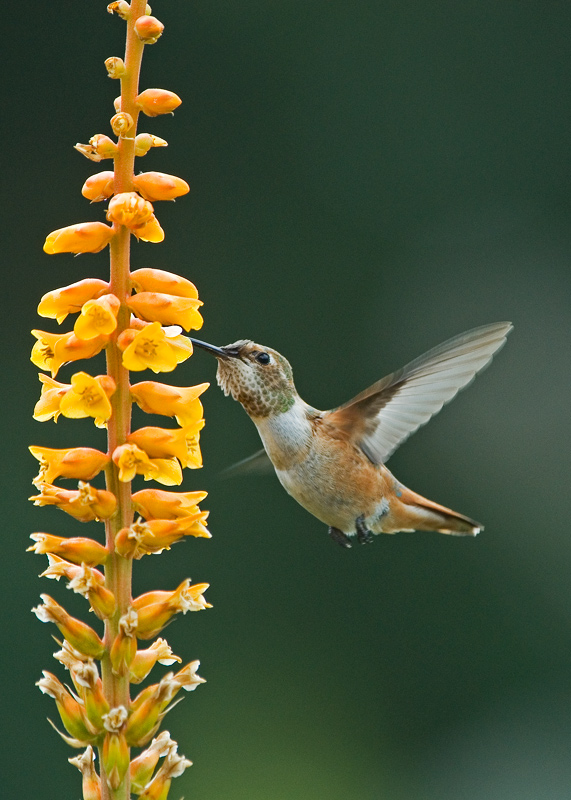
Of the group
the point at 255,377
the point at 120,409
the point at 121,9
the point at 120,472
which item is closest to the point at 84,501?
the point at 120,472

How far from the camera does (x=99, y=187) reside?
2256 mm

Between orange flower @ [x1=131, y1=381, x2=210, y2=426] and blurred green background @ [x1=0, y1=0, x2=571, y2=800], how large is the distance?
4357 millimetres

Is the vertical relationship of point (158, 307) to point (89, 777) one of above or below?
above

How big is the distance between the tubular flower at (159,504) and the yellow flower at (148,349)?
30 cm

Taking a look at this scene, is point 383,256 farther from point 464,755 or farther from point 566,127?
point 464,755

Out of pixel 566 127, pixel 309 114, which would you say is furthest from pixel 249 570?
pixel 566 127

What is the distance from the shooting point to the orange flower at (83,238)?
2199 millimetres

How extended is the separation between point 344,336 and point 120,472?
260 inches

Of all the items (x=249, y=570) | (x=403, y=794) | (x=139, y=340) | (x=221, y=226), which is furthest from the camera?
(x=221, y=226)

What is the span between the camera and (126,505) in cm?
222

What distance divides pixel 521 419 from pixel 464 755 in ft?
9.28

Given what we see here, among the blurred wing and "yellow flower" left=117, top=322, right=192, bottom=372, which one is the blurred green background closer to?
the blurred wing

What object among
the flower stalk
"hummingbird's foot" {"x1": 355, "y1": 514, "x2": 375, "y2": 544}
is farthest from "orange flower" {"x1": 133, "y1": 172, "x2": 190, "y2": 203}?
"hummingbird's foot" {"x1": 355, "y1": 514, "x2": 375, "y2": 544}

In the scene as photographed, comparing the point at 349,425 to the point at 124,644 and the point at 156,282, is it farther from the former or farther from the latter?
the point at 124,644
